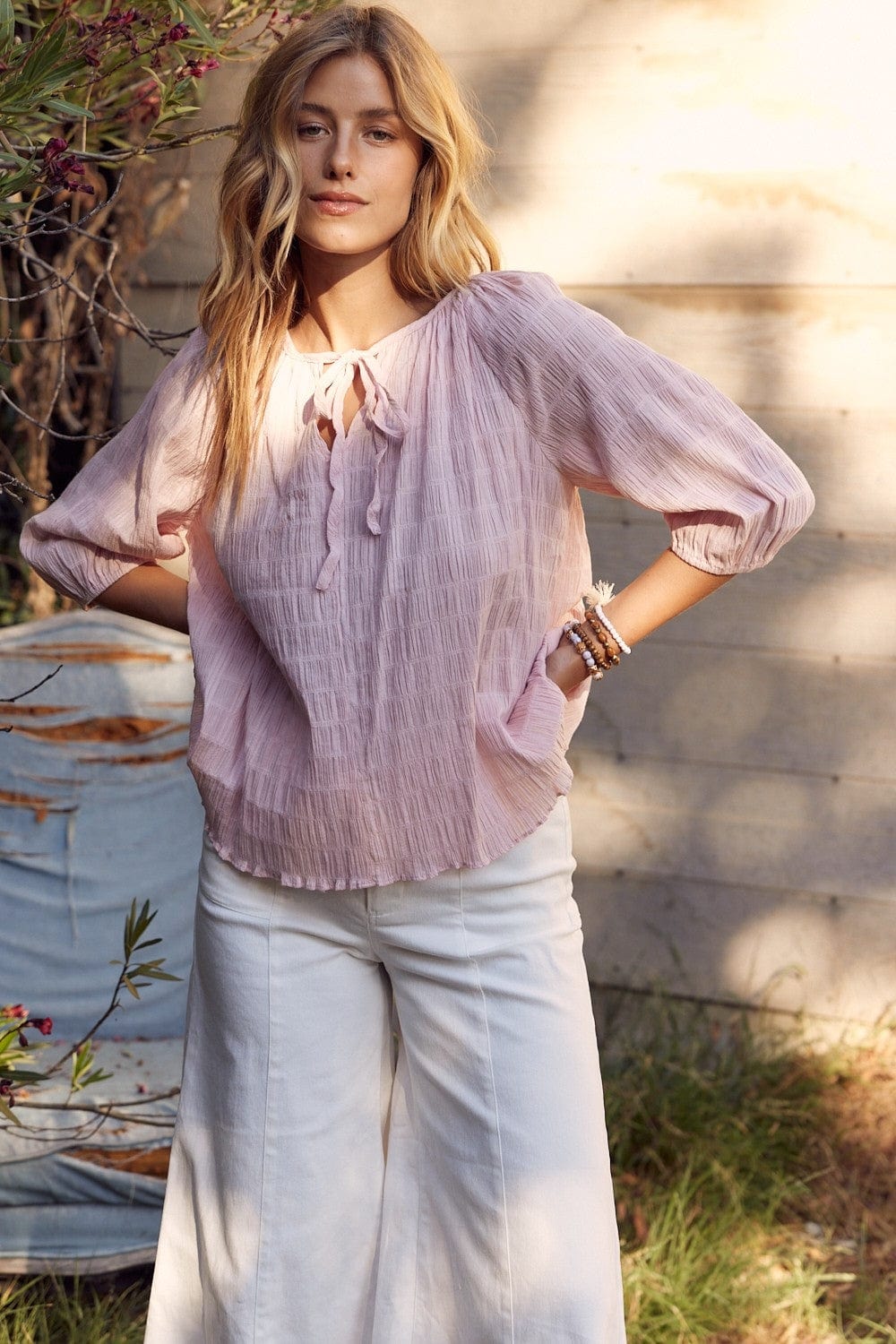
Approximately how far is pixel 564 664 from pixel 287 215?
2.06 feet

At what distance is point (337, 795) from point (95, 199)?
2.05 meters

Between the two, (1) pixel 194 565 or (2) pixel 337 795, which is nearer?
(2) pixel 337 795

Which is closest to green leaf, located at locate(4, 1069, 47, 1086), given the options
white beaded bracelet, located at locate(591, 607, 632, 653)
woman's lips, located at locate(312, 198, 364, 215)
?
white beaded bracelet, located at locate(591, 607, 632, 653)

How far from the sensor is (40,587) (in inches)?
133

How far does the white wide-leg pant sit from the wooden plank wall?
1.33 m

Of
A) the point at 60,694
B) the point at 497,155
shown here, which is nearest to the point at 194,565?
the point at 60,694

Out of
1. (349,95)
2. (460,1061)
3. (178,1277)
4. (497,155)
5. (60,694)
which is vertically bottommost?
(178,1277)

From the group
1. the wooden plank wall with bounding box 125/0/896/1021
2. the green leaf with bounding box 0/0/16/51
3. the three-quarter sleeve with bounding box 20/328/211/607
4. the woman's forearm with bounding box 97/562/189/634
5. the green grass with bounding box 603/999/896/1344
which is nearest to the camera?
the green leaf with bounding box 0/0/16/51

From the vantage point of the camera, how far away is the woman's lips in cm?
168

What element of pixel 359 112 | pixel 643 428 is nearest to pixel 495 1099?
pixel 643 428

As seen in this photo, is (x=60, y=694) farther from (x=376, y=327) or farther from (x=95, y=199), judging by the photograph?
(x=376, y=327)

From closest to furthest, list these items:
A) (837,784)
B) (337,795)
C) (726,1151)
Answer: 1. (337,795)
2. (726,1151)
3. (837,784)

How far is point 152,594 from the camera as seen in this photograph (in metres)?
1.94

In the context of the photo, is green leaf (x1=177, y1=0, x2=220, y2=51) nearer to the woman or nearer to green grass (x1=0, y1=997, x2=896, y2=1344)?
the woman
